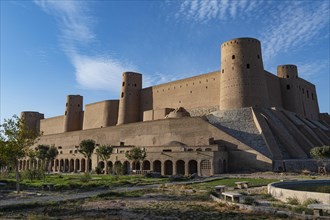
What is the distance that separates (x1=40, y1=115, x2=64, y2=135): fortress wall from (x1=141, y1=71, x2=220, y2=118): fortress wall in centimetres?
2095

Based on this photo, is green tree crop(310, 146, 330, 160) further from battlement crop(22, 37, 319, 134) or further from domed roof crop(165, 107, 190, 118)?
domed roof crop(165, 107, 190, 118)

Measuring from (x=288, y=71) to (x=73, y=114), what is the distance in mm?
37573

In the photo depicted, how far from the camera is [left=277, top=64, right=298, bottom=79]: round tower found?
42250 millimetres

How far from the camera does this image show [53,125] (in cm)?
6159

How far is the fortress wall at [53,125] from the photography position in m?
59.8

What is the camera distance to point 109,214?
8492mm

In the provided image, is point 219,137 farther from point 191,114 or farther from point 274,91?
point 274,91

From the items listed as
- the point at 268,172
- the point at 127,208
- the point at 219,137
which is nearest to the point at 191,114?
the point at 219,137

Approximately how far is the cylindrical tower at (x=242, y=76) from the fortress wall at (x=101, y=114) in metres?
21.7

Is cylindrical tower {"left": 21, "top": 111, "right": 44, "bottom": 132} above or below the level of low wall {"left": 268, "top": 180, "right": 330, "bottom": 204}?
above

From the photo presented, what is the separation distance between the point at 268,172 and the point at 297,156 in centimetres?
510

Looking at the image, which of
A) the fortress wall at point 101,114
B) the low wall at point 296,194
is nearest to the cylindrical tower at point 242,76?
the low wall at point 296,194

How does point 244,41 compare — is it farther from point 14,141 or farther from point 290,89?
point 14,141

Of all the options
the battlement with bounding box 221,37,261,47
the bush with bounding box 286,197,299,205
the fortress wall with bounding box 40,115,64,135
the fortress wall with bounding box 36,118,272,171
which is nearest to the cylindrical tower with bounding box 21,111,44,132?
the fortress wall with bounding box 40,115,64,135
